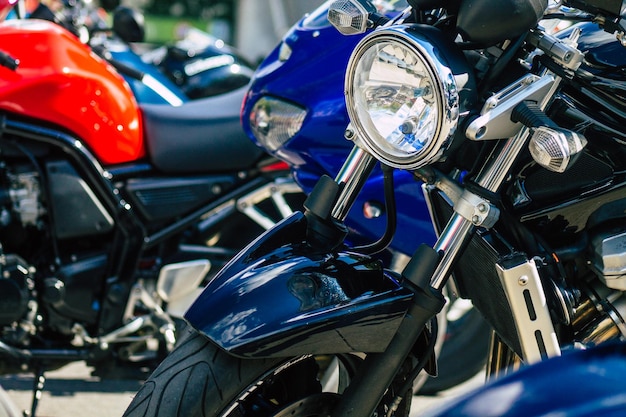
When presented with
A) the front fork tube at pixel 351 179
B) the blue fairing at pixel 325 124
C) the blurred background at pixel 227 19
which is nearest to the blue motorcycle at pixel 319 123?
the blue fairing at pixel 325 124

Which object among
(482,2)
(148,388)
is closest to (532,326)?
(482,2)

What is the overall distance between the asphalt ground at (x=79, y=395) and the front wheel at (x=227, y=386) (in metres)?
1.65

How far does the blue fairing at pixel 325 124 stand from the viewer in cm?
221

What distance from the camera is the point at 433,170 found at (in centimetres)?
167

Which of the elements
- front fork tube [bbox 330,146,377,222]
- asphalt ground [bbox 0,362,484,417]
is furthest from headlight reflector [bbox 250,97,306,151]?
asphalt ground [bbox 0,362,484,417]

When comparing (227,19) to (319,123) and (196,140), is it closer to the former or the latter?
(196,140)

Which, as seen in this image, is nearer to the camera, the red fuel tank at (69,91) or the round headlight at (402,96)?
the round headlight at (402,96)

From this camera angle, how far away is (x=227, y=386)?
1.61 meters

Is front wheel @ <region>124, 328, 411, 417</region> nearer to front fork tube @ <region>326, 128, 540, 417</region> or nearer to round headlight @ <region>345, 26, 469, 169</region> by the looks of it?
front fork tube @ <region>326, 128, 540, 417</region>

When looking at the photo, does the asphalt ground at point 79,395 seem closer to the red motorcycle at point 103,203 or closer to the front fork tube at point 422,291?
the red motorcycle at point 103,203

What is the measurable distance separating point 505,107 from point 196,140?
1.93 metres

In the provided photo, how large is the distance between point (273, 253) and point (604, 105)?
70 cm

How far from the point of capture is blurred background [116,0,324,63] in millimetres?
12656

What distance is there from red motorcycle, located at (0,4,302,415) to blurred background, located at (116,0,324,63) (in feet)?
28.9
